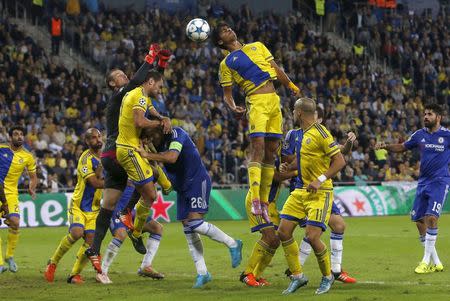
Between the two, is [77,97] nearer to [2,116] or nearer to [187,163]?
[2,116]

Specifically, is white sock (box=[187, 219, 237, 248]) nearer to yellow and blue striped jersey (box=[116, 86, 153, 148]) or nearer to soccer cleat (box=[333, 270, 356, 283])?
yellow and blue striped jersey (box=[116, 86, 153, 148])

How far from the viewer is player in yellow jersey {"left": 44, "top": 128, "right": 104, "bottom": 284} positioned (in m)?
14.4

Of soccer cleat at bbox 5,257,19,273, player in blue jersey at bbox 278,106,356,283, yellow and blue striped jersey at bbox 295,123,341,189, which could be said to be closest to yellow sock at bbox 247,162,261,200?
yellow and blue striped jersey at bbox 295,123,341,189

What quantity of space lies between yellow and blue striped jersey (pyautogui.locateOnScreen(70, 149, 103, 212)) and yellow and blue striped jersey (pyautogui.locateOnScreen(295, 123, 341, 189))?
3.60 metres

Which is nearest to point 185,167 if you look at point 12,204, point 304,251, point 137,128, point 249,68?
point 137,128

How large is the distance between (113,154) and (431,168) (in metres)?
5.03

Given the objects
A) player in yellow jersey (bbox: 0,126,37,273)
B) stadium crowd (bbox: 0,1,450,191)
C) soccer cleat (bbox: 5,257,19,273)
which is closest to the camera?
soccer cleat (bbox: 5,257,19,273)

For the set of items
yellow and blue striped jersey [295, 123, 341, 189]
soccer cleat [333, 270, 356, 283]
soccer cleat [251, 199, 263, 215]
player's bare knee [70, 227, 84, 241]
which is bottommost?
soccer cleat [333, 270, 356, 283]

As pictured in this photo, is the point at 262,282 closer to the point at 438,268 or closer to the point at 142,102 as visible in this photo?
the point at 142,102

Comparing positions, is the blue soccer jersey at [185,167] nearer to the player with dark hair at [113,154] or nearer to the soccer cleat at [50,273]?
the player with dark hair at [113,154]

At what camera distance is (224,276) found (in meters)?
14.4

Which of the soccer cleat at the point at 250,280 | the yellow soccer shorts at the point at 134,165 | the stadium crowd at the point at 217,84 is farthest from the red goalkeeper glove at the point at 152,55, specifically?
the stadium crowd at the point at 217,84

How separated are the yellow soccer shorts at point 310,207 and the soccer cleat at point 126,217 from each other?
274 centimetres

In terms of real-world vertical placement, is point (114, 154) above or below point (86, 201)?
above
